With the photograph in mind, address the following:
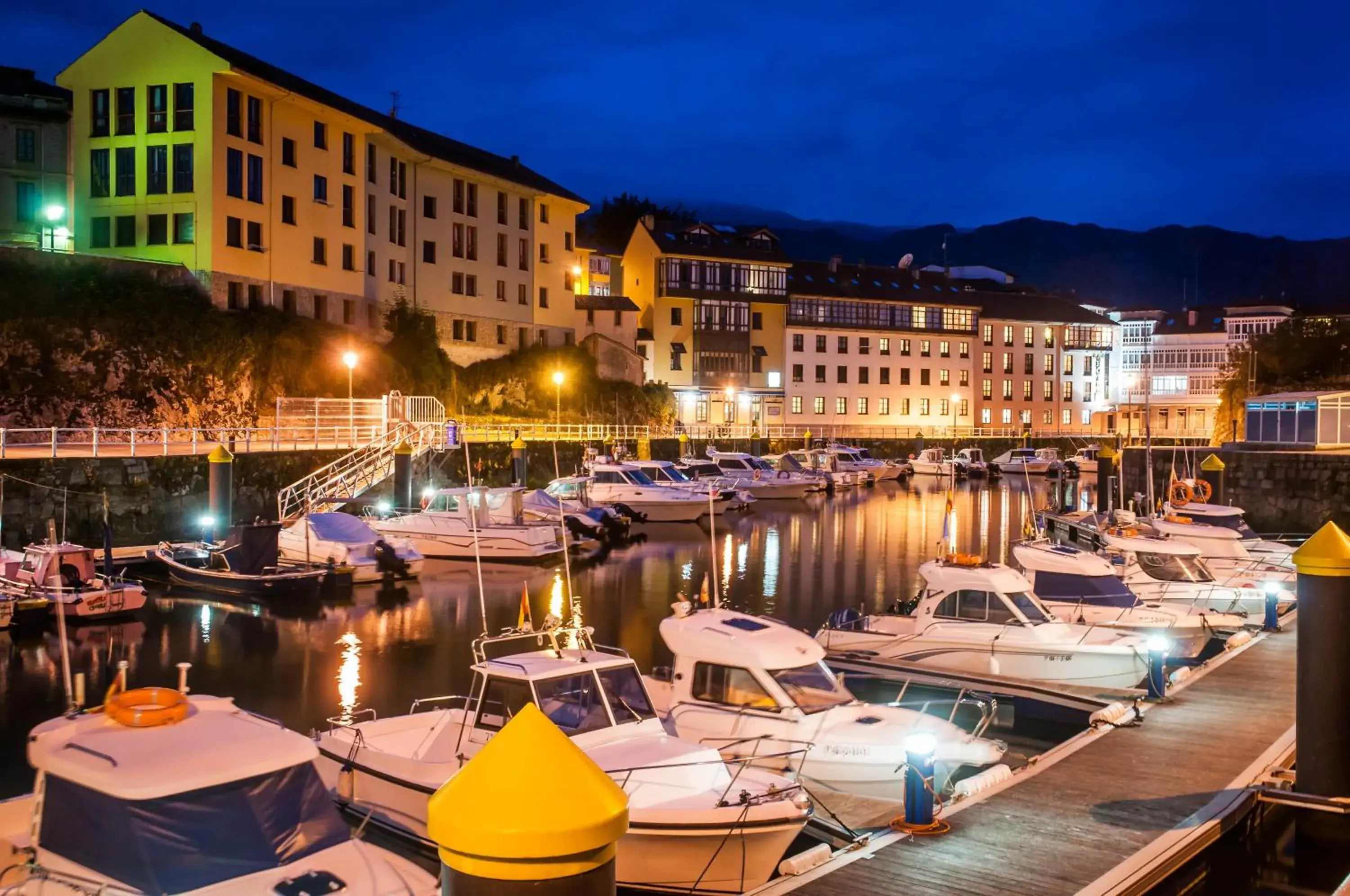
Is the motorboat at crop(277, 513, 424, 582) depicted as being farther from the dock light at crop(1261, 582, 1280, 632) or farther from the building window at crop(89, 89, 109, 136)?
the building window at crop(89, 89, 109, 136)

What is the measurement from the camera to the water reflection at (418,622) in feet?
72.3

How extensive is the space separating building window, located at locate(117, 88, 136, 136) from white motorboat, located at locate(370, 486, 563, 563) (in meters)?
23.0

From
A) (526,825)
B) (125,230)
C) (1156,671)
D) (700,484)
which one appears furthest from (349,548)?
(526,825)

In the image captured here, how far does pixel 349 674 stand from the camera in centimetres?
2353

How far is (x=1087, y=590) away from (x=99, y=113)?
45.4 meters

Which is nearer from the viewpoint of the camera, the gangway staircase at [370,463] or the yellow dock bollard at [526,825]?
the yellow dock bollard at [526,825]

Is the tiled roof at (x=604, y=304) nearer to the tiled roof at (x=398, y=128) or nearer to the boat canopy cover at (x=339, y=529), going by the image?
the tiled roof at (x=398, y=128)

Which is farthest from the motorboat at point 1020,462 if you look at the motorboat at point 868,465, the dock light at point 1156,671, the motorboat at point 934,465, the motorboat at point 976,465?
the dock light at point 1156,671

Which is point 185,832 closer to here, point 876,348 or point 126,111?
point 126,111

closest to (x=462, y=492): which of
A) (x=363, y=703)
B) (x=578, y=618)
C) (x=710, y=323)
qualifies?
(x=363, y=703)

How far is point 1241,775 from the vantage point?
43.8 feet

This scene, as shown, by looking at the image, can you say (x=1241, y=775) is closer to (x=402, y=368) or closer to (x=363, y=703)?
(x=363, y=703)

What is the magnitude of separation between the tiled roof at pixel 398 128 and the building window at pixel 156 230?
7.06 metres

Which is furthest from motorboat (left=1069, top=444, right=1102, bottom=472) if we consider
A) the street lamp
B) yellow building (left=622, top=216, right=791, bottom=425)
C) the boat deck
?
the boat deck
